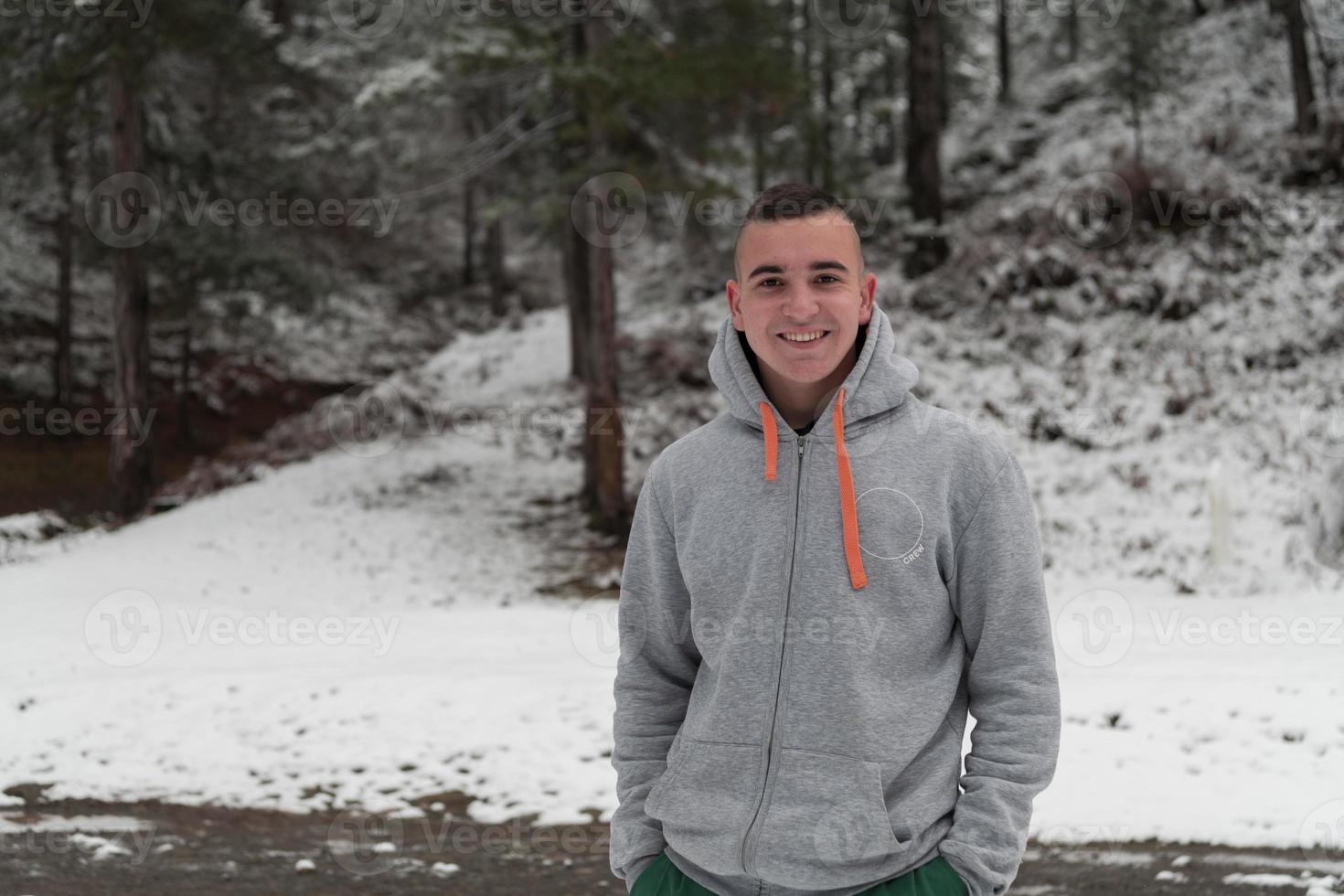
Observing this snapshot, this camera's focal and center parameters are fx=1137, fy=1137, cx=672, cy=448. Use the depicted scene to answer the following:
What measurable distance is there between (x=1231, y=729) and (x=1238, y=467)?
728 cm

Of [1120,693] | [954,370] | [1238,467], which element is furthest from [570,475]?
[1120,693]

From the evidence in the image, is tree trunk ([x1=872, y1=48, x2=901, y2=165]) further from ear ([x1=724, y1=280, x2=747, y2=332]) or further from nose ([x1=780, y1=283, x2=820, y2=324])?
nose ([x1=780, y1=283, x2=820, y2=324])

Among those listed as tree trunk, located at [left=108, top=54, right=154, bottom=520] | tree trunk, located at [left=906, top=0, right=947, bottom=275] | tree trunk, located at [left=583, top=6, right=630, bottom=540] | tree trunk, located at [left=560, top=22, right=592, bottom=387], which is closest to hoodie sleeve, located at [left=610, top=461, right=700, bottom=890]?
tree trunk, located at [left=560, top=22, right=592, bottom=387]

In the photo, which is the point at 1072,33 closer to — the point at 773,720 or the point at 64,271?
the point at 64,271

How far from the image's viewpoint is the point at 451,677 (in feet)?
27.3

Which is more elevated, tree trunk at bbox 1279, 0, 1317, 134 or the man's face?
tree trunk at bbox 1279, 0, 1317, 134

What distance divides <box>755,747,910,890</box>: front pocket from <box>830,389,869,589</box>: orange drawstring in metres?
0.33

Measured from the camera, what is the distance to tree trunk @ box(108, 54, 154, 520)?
1677 cm

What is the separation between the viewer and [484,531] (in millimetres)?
15945

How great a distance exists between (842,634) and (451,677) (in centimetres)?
666

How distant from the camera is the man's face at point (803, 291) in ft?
7.16

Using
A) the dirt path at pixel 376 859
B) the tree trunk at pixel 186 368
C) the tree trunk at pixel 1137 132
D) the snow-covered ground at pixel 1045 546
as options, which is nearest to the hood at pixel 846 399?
→ the dirt path at pixel 376 859

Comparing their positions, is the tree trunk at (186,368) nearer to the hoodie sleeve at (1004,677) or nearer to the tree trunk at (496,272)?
the tree trunk at (496,272)

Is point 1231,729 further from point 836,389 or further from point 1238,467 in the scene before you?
point 1238,467
